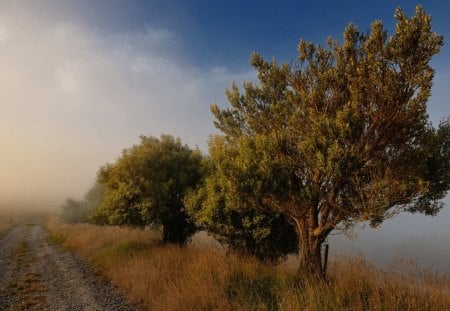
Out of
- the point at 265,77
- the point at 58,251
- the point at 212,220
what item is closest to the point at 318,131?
the point at 265,77

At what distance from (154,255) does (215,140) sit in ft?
26.2

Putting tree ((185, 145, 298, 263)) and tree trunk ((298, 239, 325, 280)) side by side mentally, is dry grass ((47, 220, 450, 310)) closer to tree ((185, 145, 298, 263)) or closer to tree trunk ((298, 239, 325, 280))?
tree trunk ((298, 239, 325, 280))

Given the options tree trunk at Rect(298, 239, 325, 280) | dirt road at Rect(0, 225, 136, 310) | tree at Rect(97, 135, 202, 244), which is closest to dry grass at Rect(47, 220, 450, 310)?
tree trunk at Rect(298, 239, 325, 280)

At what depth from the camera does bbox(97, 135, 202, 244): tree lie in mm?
23500

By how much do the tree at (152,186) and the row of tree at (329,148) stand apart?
150 inches

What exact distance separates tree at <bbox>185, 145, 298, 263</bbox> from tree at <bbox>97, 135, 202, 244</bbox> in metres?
3.34

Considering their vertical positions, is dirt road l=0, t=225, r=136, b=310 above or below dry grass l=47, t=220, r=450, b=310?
below

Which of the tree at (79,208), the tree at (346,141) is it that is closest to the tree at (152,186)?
the tree at (346,141)

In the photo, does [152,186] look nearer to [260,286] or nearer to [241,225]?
[241,225]

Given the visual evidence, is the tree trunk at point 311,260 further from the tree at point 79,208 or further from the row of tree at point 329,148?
the tree at point 79,208

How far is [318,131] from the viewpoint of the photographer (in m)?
12.5

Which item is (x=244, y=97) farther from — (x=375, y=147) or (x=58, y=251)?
(x=58, y=251)

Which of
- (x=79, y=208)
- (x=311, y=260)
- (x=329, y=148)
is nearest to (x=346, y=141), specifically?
(x=329, y=148)

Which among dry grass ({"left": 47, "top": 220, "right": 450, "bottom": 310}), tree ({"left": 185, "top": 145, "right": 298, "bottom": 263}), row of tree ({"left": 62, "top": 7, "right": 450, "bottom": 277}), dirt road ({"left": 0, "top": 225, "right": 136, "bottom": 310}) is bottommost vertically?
dirt road ({"left": 0, "top": 225, "right": 136, "bottom": 310})
